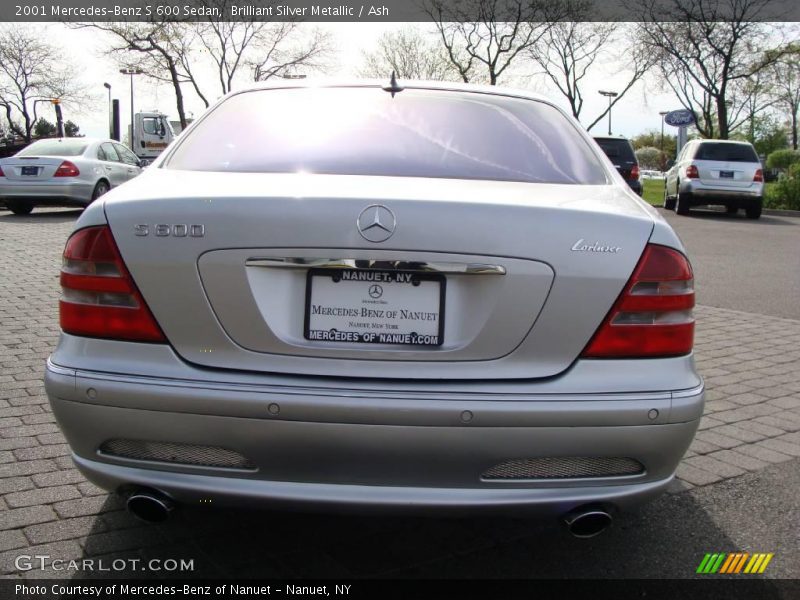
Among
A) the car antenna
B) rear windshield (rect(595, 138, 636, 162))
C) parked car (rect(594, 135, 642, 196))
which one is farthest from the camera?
rear windshield (rect(595, 138, 636, 162))

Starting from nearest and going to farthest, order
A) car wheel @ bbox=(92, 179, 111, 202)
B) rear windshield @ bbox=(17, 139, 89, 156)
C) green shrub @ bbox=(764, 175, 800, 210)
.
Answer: car wheel @ bbox=(92, 179, 111, 202) < rear windshield @ bbox=(17, 139, 89, 156) < green shrub @ bbox=(764, 175, 800, 210)

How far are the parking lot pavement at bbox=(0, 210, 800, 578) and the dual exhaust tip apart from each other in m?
0.38

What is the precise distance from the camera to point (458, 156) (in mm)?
2859

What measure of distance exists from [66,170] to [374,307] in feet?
49.2

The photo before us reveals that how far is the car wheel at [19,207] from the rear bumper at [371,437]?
50.9 feet

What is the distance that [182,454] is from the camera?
2326mm

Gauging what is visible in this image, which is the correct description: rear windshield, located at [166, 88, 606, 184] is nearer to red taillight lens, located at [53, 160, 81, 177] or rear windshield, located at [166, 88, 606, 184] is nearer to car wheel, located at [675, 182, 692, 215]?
red taillight lens, located at [53, 160, 81, 177]

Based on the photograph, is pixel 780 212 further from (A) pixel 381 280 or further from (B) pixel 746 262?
(A) pixel 381 280

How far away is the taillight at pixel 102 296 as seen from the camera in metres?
2.36

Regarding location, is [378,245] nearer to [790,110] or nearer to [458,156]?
[458,156]

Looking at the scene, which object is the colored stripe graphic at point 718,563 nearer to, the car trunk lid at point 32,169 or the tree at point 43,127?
the car trunk lid at point 32,169

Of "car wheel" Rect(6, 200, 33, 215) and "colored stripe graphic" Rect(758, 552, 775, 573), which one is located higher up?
"colored stripe graphic" Rect(758, 552, 775, 573)

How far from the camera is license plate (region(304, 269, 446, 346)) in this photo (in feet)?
7.45

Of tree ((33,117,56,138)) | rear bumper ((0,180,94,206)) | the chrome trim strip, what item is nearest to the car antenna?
A: the chrome trim strip
